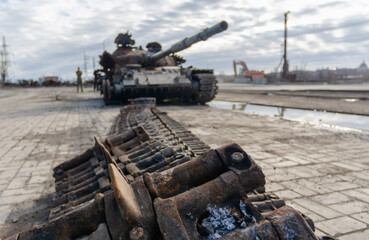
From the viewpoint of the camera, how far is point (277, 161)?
484 centimetres

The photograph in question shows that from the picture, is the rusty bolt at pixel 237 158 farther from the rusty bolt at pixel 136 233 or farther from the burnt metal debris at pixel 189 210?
the rusty bolt at pixel 136 233

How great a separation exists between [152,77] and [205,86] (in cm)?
257

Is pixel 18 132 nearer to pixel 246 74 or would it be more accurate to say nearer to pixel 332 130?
pixel 332 130

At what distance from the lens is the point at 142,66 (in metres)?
→ 15.6

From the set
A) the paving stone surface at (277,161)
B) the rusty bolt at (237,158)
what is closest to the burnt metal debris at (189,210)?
the rusty bolt at (237,158)

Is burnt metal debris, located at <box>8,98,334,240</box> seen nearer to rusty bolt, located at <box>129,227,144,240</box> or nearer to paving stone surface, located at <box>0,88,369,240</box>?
rusty bolt, located at <box>129,227,144,240</box>

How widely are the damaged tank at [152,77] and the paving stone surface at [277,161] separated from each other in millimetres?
4811

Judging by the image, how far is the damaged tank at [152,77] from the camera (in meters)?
13.8

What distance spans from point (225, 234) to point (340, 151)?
4.56 metres

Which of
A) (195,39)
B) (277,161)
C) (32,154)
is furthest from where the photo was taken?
(195,39)

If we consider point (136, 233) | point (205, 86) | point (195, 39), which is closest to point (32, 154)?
point (136, 233)

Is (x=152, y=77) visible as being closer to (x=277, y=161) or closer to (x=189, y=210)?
(x=277, y=161)

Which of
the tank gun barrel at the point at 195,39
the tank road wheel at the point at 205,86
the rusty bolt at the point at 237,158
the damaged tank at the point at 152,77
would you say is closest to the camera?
the rusty bolt at the point at 237,158

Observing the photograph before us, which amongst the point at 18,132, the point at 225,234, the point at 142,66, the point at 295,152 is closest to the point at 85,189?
the point at 225,234
